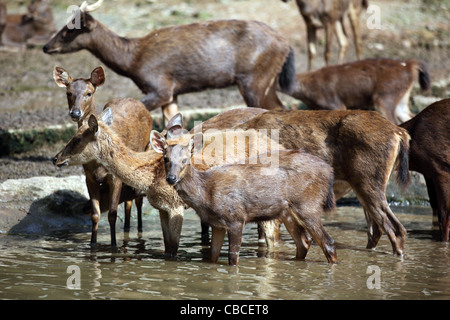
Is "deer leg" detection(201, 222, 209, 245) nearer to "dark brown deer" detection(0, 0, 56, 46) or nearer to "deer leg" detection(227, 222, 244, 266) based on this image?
"deer leg" detection(227, 222, 244, 266)

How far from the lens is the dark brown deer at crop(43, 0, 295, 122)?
11.4 m

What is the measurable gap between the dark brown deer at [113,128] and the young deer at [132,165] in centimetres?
40

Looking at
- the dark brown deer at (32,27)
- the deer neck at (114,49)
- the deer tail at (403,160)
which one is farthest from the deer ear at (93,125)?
the dark brown deer at (32,27)

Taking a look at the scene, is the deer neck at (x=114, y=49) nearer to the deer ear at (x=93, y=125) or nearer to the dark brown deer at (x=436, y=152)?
the deer ear at (x=93, y=125)

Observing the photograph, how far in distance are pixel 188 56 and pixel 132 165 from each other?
4.03 meters

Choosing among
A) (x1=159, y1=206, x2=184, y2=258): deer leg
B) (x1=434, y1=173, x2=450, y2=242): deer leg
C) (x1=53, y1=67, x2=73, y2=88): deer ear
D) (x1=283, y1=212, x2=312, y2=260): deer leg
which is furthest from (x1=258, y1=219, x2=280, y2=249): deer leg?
(x1=53, y1=67, x2=73, y2=88): deer ear

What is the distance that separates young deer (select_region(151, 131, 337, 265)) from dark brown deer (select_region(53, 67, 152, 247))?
1.43 metres

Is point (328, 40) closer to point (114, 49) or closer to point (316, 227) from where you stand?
point (114, 49)

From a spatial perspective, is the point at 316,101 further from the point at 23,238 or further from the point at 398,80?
the point at 23,238

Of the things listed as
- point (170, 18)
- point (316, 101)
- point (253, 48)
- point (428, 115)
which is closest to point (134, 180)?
point (428, 115)

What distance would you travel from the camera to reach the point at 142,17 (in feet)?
62.8

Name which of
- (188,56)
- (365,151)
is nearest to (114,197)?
(365,151)

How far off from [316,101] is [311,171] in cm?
549

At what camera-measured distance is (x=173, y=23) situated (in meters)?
18.4
